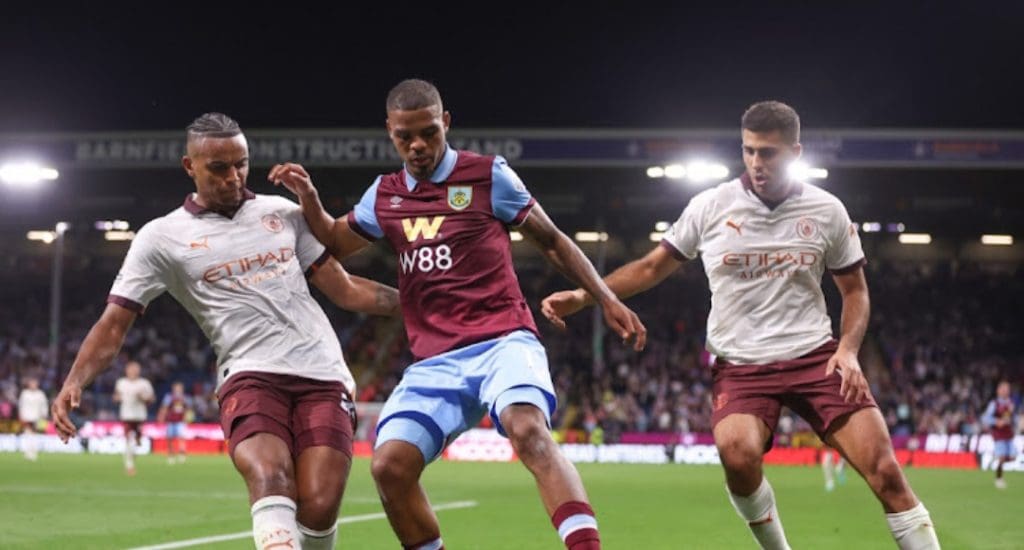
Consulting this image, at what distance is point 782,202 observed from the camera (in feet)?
24.1

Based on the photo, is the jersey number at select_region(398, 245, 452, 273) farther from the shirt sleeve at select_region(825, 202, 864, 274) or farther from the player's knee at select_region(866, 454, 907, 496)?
the player's knee at select_region(866, 454, 907, 496)

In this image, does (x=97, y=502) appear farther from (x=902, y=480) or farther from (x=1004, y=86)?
(x=1004, y=86)

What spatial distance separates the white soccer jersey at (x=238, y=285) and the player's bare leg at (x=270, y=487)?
1.48 ft

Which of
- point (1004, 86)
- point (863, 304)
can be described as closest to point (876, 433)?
point (863, 304)

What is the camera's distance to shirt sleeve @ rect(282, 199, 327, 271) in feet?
22.7

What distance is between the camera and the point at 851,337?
23.1ft

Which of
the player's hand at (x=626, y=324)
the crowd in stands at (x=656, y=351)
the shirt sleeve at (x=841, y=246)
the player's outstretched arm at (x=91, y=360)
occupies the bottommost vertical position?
the crowd in stands at (x=656, y=351)

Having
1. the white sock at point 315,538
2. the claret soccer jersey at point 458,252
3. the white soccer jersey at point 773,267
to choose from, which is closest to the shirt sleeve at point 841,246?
the white soccer jersey at point 773,267

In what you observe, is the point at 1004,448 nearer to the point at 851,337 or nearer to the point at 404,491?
the point at 851,337

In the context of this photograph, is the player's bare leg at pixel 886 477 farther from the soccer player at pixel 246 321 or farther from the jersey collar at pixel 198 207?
the jersey collar at pixel 198 207

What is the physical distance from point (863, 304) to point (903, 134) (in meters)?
27.8

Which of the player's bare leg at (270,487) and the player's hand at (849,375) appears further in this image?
the player's hand at (849,375)

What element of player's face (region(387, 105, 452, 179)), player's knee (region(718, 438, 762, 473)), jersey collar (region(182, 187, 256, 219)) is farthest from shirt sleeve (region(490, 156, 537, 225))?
player's knee (region(718, 438, 762, 473))

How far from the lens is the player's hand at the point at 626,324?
5977 mm
